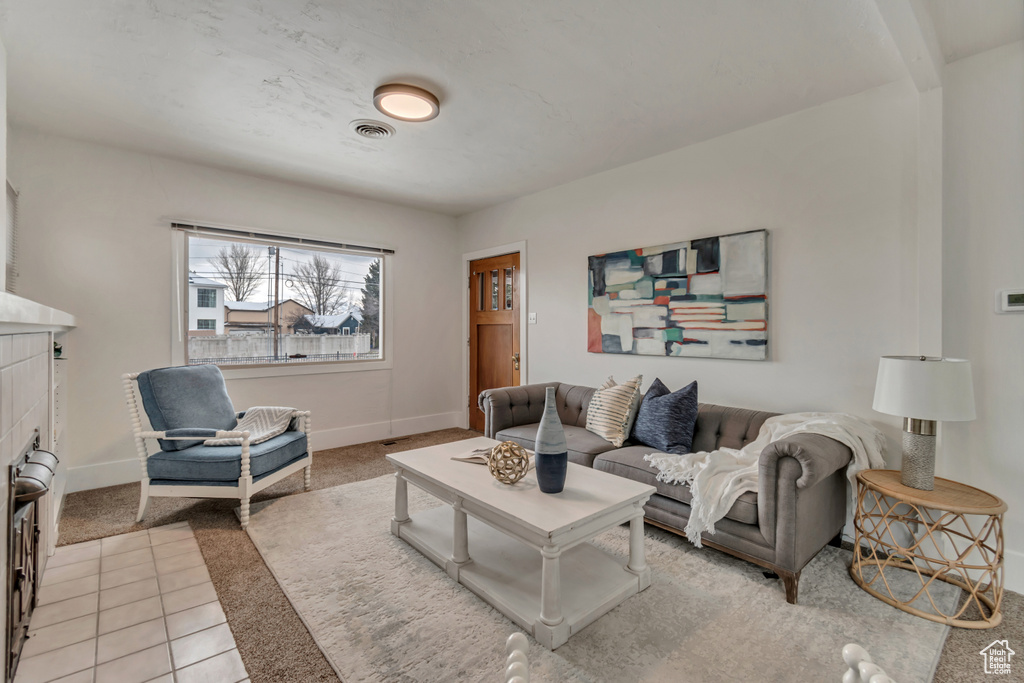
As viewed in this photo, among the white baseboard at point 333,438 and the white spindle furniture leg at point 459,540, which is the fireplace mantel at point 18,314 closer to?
the white spindle furniture leg at point 459,540

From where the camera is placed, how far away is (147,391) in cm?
285

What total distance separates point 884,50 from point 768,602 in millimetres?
2606

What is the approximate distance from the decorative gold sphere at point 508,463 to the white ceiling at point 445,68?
1917 millimetres

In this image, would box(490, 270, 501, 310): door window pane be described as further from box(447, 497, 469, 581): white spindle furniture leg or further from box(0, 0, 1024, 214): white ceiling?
box(447, 497, 469, 581): white spindle furniture leg

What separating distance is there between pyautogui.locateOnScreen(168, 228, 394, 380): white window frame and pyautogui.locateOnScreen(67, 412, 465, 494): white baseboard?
0.61 metres

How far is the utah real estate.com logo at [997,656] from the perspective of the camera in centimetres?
158

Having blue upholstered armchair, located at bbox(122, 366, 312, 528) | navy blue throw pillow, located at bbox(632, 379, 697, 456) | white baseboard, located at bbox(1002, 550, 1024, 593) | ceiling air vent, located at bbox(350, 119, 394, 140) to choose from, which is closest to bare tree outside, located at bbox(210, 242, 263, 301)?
blue upholstered armchair, located at bbox(122, 366, 312, 528)

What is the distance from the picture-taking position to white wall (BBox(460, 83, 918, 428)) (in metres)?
2.48

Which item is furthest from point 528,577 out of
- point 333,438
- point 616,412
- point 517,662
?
point 333,438

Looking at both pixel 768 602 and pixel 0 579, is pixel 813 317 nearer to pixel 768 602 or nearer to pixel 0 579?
pixel 768 602

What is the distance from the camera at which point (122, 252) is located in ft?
11.4

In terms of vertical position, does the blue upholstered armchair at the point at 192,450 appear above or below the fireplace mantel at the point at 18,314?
below

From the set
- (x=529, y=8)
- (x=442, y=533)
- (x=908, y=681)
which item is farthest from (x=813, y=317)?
(x=442, y=533)

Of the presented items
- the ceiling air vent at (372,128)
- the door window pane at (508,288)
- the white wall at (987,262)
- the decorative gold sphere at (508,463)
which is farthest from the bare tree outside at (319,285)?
the white wall at (987,262)
